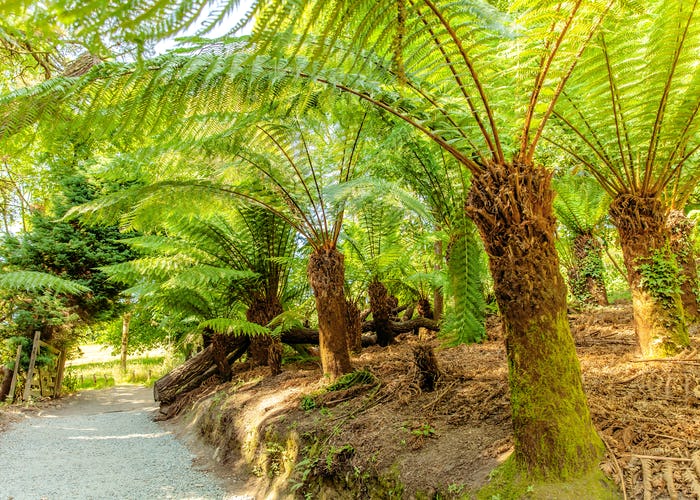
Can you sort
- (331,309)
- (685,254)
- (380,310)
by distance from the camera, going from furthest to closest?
(380,310), (685,254), (331,309)

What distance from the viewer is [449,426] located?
6.73 ft

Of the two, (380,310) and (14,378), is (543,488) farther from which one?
(14,378)

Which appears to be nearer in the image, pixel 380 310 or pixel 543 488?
pixel 543 488

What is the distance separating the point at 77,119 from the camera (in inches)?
59.7

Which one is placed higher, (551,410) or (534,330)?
(534,330)

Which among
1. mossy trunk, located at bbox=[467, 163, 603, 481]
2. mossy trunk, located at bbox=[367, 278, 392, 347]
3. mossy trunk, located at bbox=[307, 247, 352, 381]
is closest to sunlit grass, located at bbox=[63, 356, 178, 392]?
mossy trunk, located at bbox=[367, 278, 392, 347]

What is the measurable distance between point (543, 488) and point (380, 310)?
3.48 m

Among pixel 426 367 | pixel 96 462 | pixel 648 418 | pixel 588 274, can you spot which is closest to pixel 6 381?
pixel 96 462

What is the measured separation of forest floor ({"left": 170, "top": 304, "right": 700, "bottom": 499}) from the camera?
5.02 feet

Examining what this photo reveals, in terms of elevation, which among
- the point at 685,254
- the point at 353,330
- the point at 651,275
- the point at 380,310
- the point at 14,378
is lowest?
the point at 14,378

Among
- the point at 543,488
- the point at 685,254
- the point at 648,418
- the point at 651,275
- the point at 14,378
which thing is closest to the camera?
the point at 543,488

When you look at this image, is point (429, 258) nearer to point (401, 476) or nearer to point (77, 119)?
point (401, 476)

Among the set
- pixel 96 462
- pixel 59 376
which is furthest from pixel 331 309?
pixel 59 376

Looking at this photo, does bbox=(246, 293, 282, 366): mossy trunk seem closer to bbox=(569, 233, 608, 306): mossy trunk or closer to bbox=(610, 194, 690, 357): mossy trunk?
bbox=(610, 194, 690, 357): mossy trunk
